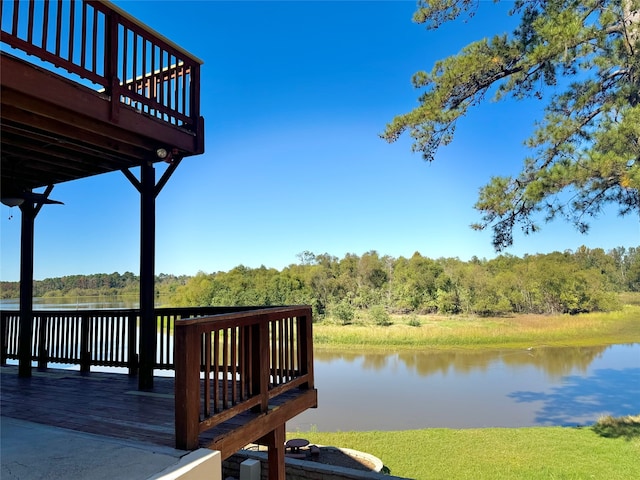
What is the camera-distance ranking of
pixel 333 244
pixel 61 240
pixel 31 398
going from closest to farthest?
pixel 31 398, pixel 61 240, pixel 333 244

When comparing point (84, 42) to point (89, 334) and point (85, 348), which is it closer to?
point (89, 334)

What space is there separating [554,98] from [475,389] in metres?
10.7

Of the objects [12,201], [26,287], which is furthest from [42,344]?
[12,201]

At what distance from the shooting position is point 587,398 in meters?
13.7

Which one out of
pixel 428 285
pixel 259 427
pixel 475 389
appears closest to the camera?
pixel 259 427

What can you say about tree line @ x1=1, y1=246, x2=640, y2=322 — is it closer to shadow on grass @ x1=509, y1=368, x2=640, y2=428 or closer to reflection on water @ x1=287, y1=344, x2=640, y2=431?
reflection on water @ x1=287, y1=344, x2=640, y2=431

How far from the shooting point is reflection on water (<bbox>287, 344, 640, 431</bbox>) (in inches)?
478

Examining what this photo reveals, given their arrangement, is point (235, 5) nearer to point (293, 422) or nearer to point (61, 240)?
point (61, 240)

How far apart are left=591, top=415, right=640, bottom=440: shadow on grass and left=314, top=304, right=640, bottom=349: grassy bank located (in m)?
15.1

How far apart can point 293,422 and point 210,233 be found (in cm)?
2779

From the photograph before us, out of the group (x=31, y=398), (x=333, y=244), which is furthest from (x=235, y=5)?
(x=333, y=244)

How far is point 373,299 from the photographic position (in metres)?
36.5

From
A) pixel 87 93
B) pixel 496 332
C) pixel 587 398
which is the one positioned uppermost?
pixel 87 93

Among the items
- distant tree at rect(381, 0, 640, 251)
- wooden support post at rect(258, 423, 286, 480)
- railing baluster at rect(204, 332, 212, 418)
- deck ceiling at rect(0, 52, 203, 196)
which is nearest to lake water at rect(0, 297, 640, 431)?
deck ceiling at rect(0, 52, 203, 196)
